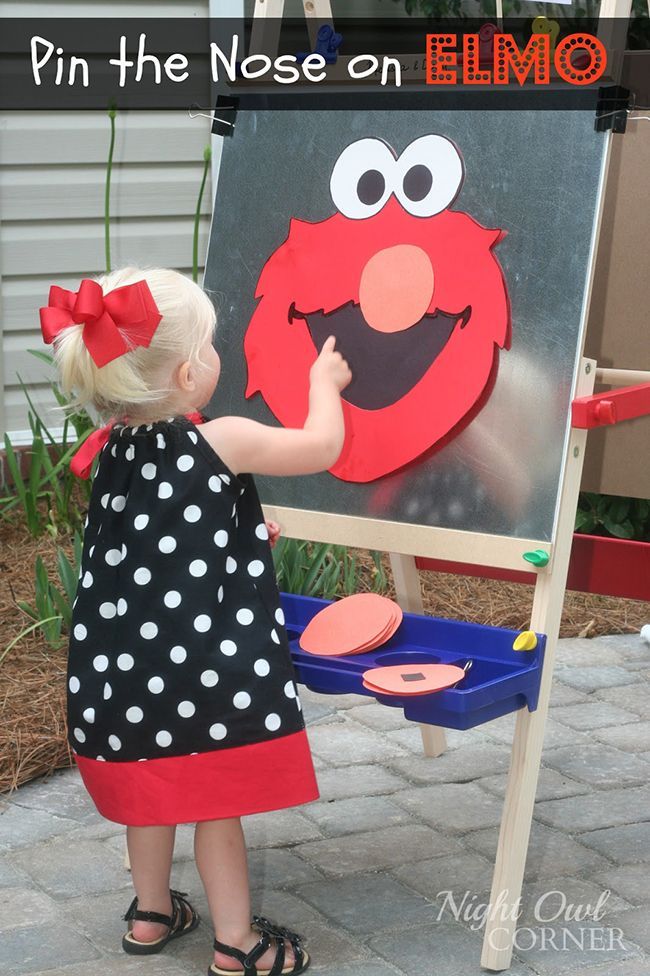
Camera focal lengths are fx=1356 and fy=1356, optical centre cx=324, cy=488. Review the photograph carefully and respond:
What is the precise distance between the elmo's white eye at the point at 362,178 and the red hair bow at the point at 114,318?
618 millimetres

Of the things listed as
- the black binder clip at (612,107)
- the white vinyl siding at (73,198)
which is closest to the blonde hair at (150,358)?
the black binder clip at (612,107)

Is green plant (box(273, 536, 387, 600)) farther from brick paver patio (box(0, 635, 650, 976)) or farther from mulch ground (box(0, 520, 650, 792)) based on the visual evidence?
brick paver patio (box(0, 635, 650, 976))

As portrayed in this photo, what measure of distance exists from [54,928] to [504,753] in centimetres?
124

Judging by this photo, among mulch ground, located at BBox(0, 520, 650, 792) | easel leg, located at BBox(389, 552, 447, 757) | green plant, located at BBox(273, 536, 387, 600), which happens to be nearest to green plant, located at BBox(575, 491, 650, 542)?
mulch ground, located at BBox(0, 520, 650, 792)

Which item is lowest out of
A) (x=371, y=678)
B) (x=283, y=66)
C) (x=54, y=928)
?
(x=54, y=928)

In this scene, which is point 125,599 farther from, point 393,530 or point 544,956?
point 544,956

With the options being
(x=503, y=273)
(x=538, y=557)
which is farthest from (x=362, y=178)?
(x=538, y=557)

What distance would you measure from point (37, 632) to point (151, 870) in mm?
1579

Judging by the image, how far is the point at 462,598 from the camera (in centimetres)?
435

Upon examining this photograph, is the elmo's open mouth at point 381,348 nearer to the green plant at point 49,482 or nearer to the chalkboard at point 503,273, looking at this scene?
the chalkboard at point 503,273

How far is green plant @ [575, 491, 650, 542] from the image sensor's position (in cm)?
428

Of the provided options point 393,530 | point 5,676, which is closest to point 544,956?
point 393,530

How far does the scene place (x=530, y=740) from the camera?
7.43 ft

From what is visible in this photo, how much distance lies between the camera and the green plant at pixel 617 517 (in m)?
4.28
